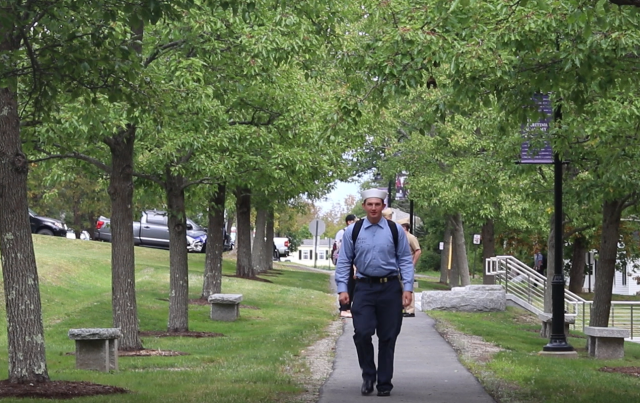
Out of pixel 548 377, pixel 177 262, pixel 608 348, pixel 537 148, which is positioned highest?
pixel 537 148

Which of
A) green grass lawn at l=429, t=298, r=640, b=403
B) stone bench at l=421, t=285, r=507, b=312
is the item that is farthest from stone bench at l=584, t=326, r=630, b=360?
stone bench at l=421, t=285, r=507, b=312

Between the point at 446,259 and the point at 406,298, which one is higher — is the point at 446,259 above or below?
below

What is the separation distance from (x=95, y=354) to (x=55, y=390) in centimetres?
301

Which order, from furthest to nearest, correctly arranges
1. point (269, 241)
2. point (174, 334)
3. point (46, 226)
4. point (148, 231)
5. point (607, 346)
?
point (269, 241)
point (148, 231)
point (46, 226)
point (174, 334)
point (607, 346)

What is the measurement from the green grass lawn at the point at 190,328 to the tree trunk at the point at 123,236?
38.0 inches

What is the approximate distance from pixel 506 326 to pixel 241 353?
11.8m

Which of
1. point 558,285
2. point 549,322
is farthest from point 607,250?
point 549,322

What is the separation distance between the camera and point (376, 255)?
1055 cm

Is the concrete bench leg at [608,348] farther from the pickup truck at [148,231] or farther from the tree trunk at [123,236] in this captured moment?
the pickup truck at [148,231]

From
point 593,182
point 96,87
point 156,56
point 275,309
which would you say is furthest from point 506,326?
point 96,87

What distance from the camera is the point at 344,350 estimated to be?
16266mm

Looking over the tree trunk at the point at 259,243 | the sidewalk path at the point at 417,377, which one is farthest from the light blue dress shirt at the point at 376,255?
the tree trunk at the point at 259,243

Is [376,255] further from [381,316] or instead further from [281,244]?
[281,244]

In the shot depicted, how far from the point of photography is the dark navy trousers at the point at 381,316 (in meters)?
10.6
